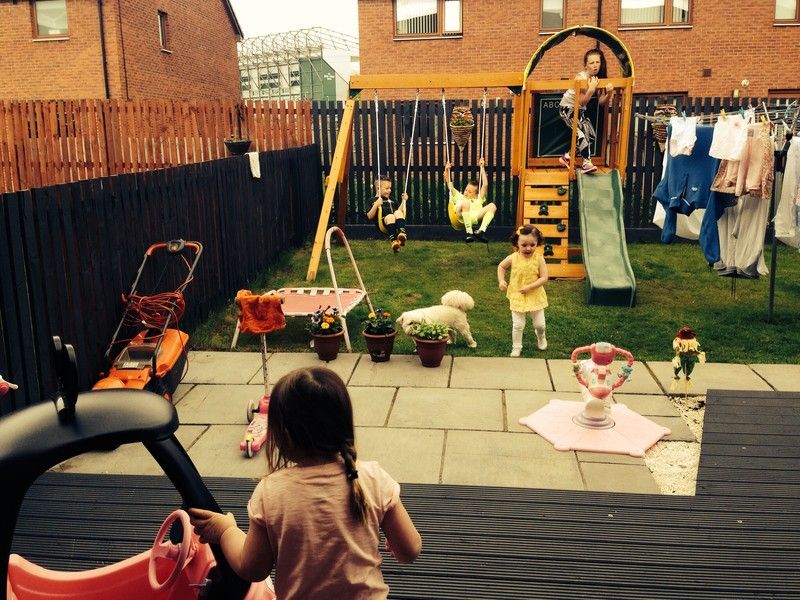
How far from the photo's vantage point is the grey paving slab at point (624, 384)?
601 cm

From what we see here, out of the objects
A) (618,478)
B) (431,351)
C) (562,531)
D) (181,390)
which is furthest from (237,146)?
(562,531)

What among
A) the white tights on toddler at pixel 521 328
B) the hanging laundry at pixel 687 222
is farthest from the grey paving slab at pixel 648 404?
the hanging laundry at pixel 687 222

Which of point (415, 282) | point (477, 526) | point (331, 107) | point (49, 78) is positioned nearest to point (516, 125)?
point (415, 282)

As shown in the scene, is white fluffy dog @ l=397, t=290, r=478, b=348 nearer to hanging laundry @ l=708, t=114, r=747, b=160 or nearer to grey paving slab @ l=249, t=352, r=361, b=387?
grey paving slab @ l=249, t=352, r=361, b=387

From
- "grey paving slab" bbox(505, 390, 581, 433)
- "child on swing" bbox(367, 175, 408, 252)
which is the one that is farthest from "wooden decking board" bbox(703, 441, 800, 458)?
"child on swing" bbox(367, 175, 408, 252)

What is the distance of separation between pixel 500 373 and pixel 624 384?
1.01 m

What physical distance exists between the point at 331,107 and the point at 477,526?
10.9m

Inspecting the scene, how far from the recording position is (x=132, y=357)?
5688 mm

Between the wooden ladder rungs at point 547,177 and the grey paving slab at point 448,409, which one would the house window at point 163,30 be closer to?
the wooden ladder rungs at point 547,177

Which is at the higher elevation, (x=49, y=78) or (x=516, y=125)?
(x=49, y=78)

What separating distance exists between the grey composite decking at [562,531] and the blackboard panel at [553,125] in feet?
24.6

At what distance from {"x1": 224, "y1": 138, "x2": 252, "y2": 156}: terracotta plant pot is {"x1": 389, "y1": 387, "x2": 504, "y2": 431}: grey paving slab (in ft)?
16.2

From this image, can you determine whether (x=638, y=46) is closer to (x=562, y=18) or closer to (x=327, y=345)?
(x=562, y=18)

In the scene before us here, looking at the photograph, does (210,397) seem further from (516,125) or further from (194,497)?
(516,125)
